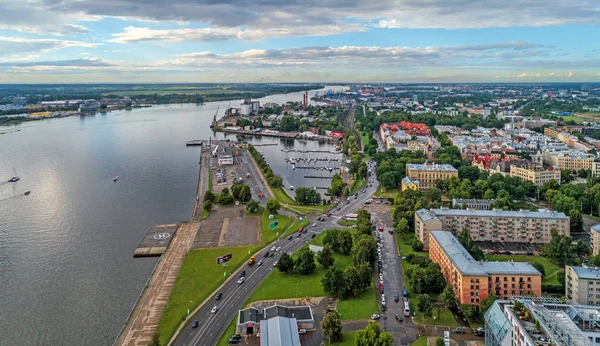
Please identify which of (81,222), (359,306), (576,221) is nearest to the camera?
(359,306)

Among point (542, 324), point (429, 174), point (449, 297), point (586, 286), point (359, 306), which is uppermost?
point (429, 174)

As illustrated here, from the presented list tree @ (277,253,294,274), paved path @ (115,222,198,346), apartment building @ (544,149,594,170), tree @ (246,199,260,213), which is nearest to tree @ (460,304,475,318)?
tree @ (277,253,294,274)

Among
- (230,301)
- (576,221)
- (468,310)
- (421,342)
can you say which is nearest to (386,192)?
(576,221)

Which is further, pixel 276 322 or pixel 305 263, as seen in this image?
pixel 305 263

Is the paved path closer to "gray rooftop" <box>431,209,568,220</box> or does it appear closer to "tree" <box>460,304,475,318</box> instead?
"tree" <box>460,304,475,318</box>

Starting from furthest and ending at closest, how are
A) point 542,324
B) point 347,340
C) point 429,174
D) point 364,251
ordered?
point 429,174 < point 364,251 < point 347,340 < point 542,324

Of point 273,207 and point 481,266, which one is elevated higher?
point 273,207

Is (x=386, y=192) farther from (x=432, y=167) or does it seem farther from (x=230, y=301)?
(x=230, y=301)

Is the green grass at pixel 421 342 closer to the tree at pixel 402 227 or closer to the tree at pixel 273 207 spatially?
the tree at pixel 402 227

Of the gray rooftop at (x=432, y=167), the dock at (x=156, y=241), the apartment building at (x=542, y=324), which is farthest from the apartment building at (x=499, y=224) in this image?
the dock at (x=156, y=241)
